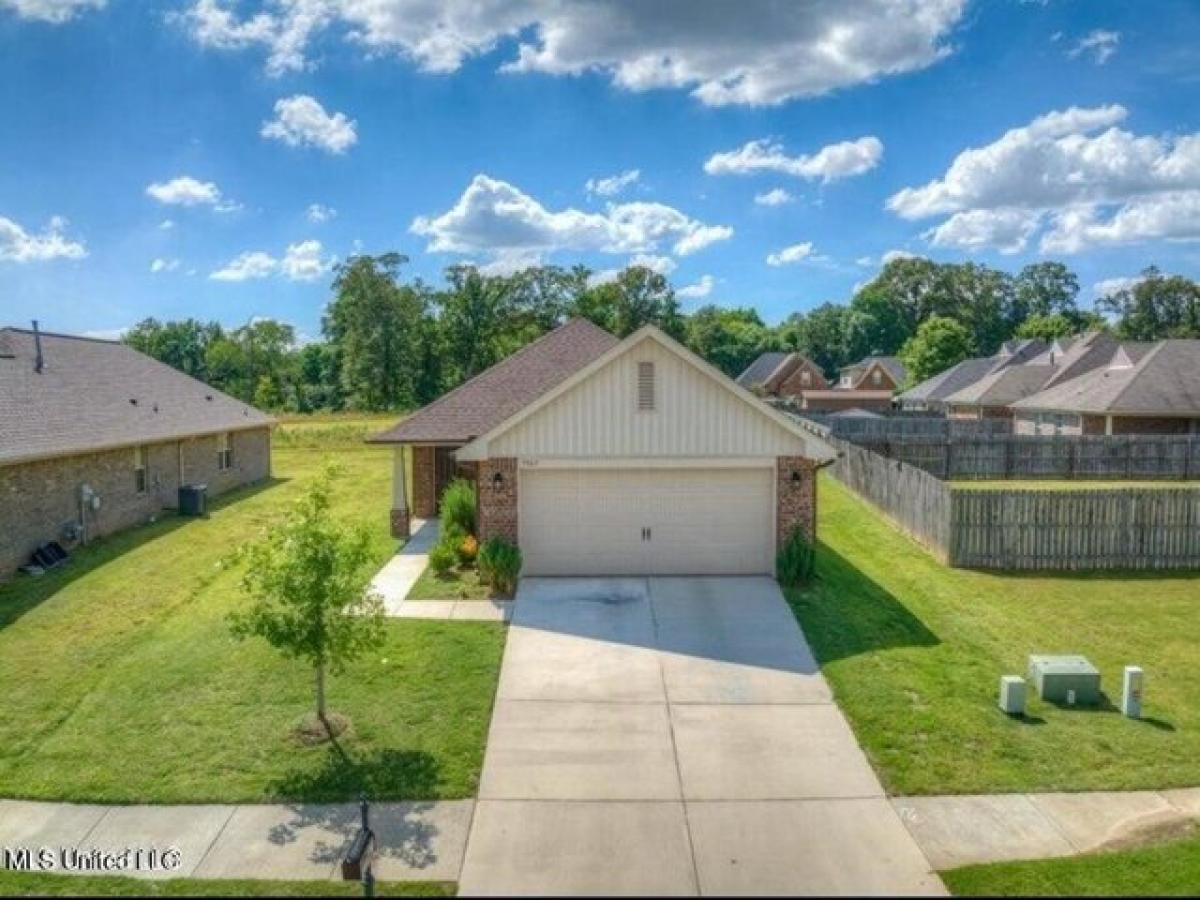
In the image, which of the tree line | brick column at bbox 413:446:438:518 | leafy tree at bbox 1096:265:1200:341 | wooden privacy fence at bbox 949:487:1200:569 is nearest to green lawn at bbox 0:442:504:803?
brick column at bbox 413:446:438:518

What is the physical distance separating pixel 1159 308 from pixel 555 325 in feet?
218

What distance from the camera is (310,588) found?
922 centimetres

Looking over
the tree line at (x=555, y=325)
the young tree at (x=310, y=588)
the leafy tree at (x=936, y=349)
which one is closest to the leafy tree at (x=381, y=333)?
the tree line at (x=555, y=325)

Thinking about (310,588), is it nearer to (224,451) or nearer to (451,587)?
(451,587)

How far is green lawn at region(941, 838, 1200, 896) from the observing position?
666 cm

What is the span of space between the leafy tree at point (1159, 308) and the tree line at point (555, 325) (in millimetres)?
128

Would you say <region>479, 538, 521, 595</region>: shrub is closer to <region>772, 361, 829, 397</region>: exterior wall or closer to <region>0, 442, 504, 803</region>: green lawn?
<region>0, 442, 504, 803</region>: green lawn

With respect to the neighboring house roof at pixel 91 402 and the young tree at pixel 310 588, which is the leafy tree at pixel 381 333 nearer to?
the neighboring house roof at pixel 91 402

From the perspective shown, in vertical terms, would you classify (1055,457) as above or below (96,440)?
below

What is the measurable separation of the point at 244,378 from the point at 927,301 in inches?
3143

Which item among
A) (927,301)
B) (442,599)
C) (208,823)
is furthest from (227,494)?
(927,301)

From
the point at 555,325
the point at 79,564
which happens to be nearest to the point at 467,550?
the point at 79,564

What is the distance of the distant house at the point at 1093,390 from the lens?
3544 centimetres

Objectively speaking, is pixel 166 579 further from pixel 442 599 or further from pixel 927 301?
pixel 927 301
